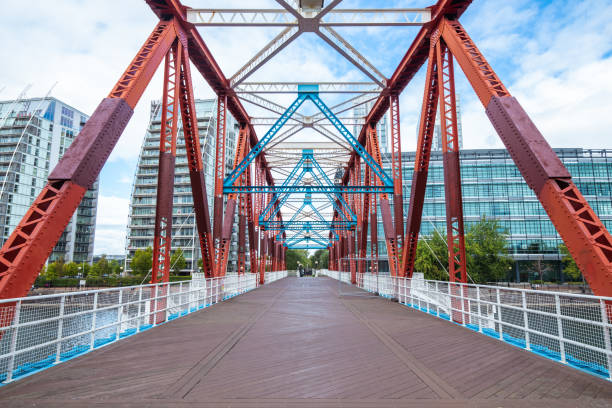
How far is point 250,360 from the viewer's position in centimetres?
639

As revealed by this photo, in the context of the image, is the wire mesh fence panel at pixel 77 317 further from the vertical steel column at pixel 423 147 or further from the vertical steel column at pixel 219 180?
the vertical steel column at pixel 423 147

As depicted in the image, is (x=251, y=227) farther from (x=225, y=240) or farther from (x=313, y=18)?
(x=313, y=18)

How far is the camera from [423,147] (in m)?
15.0

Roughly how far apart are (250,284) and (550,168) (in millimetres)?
22734

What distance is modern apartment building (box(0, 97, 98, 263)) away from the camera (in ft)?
210

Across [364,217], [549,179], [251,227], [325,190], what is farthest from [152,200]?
[549,179]

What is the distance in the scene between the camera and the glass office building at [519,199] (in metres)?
54.2

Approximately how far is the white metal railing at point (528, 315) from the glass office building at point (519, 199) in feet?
126

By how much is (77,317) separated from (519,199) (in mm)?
59005

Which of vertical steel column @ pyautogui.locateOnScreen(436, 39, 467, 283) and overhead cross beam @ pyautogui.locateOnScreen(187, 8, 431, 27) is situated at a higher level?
overhead cross beam @ pyautogui.locateOnScreen(187, 8, 431, 27)

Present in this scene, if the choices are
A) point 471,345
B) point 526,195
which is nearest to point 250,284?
point 471,345

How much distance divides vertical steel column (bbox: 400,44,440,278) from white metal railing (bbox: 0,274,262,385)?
850cm

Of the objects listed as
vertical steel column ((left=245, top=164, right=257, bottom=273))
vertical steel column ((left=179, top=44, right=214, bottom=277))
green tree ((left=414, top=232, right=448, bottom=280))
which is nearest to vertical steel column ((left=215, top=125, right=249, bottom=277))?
vertical steel column ((left=179, top=44, right=214, bottom=277))

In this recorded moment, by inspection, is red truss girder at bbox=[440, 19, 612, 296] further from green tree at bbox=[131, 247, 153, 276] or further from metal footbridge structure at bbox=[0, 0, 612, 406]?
green tree at bbox=[131, 247, 153, 276]
